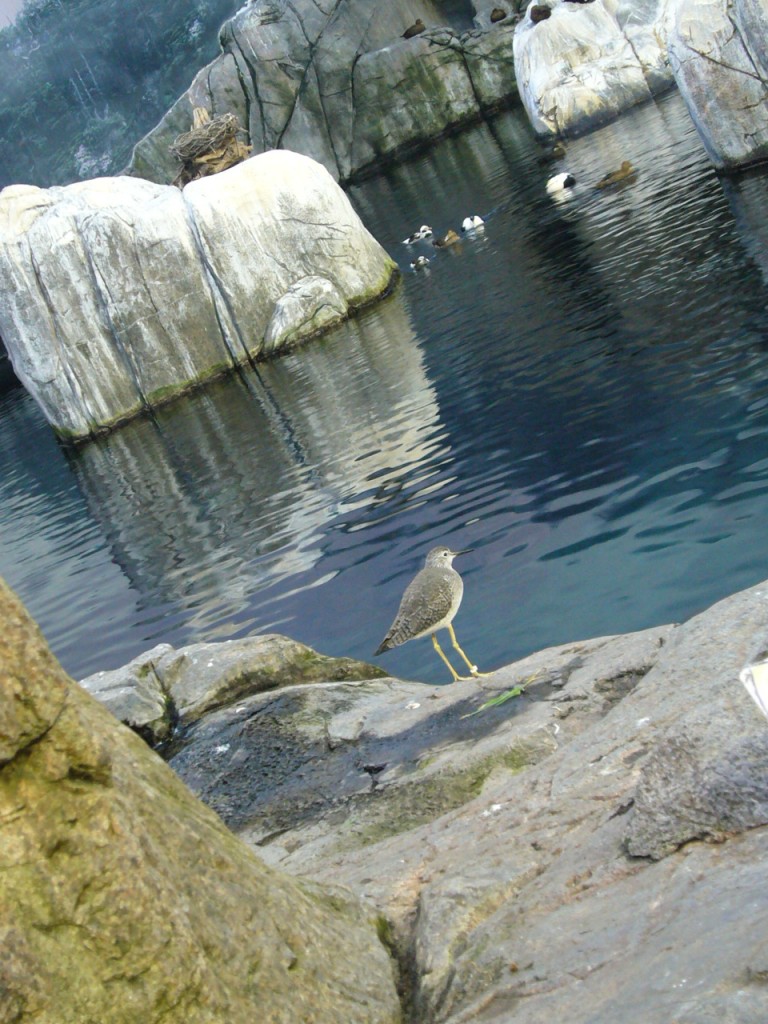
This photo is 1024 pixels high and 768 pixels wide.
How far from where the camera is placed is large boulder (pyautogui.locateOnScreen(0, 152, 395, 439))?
75.9 ft

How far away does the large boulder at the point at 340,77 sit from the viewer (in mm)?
45688

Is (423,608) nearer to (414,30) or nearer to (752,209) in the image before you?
(752,209)

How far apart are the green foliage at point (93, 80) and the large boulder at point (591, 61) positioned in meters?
46.1

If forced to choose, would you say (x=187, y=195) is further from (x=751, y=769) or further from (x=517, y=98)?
(x=517, y=98)

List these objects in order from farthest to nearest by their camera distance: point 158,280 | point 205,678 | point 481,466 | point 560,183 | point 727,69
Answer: point 560,183 < point 158,280 < point 727,69 < point 481,466 < point 205,678

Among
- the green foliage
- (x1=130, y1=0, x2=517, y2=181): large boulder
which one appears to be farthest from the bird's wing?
the green foliage

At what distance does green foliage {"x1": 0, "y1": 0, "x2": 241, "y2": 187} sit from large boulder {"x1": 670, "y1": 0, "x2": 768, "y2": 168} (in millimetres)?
62460

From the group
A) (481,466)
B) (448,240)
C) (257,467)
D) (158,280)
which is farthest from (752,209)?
(158,280)

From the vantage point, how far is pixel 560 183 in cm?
2581

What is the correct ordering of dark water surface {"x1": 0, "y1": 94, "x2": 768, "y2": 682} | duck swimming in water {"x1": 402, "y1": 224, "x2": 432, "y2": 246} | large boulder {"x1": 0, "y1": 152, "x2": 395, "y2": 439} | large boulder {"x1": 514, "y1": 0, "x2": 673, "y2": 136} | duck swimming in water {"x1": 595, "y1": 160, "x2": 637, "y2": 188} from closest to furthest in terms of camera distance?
dark water surface {"x1": 0, "y1": 94, "x2": 768, "y2": 682} < large boulder {"x1": 0, "y1": 152, "x2": 395, "y2": 439} < duck swimming in water {"x1": 595, "y1": 160, "x2": 637, "y2": 188} < duck swimming in water {"x1": 402, "y1": 224, "x2": 432, "y2": 246} < large boulder {"x1": 514, "y1": 0, "x2": 673, "y2": 136}

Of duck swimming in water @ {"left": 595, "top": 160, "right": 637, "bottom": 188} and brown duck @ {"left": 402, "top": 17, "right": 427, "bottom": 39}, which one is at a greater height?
brown duck @ {"left": 402, "top": 17, "right": 427, "bottom": 39}

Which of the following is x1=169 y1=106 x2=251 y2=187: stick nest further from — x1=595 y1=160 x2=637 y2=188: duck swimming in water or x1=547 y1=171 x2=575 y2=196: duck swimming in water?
x1=595 y1=160 x2=637 y2=188: duck swimming in water

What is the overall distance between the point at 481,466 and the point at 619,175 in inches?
567

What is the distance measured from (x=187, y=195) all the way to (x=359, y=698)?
18.2 m
